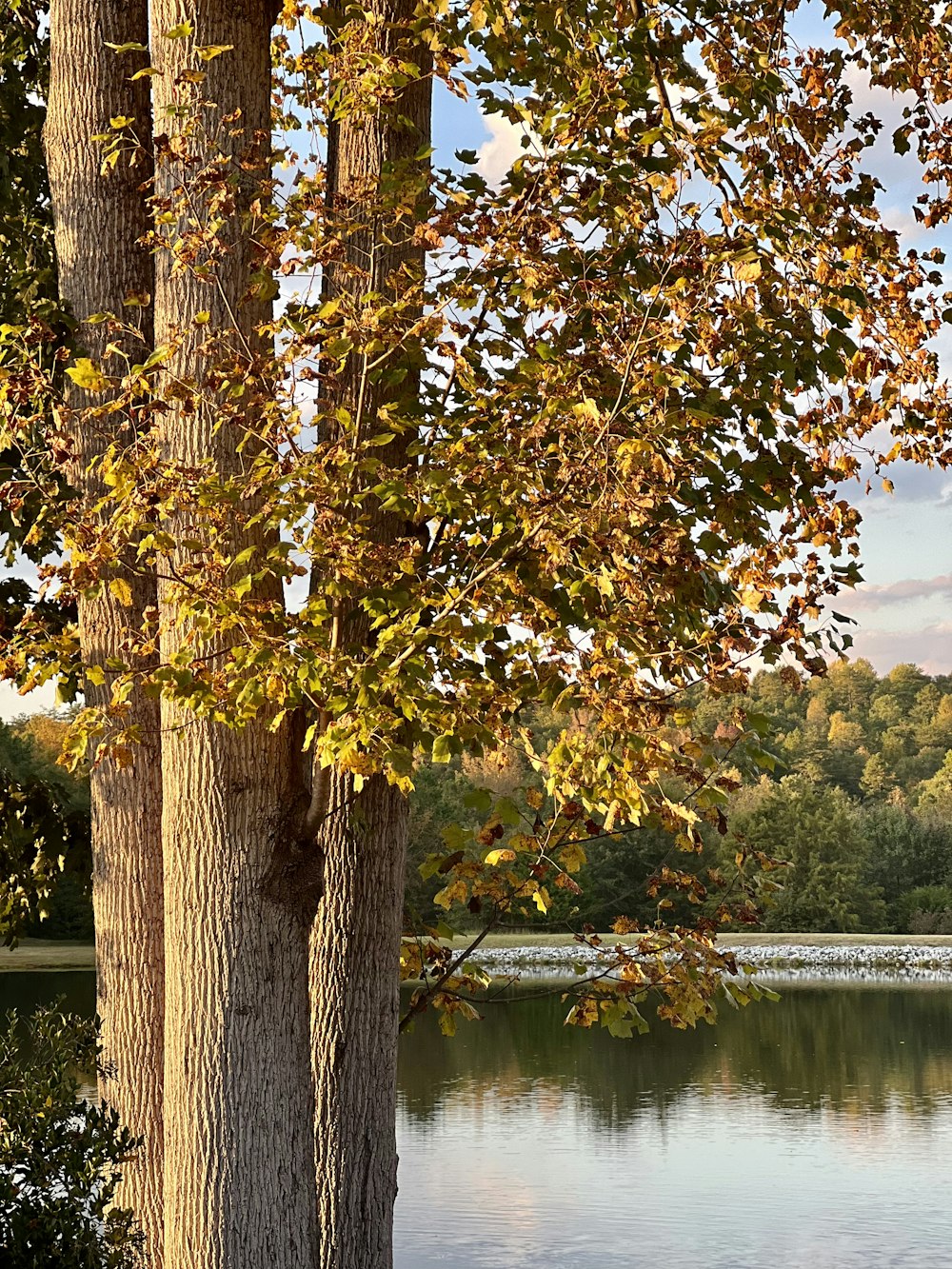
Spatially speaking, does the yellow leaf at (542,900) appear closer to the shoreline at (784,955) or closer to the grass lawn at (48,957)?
the grass lawn at (48,957)

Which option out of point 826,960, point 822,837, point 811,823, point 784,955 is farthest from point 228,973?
point 822,837

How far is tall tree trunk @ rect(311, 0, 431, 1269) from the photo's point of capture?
17.0 feet

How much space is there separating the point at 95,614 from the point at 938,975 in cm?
3828

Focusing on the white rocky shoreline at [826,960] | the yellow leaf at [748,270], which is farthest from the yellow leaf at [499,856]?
the white rocky shoreline at [826,960]

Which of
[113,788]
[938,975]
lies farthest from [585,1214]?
[938,975]

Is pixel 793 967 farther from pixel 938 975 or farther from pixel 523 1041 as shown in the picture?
pixel 523 1041

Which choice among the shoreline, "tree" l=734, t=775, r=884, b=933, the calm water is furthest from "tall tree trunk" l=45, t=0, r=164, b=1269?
"tree" l=734, t=775, r=884, b=933

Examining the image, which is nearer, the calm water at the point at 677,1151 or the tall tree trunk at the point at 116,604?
the tall tree trunk at the point at 116,604

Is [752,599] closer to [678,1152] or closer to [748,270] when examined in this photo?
[748,270]

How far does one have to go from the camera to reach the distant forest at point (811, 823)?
3784 cm

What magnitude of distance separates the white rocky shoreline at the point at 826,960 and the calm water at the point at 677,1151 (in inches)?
445

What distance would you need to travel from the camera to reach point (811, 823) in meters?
49.1

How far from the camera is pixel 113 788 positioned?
571 centimetres

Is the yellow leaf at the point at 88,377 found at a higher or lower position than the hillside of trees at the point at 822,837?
higher
